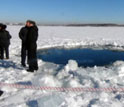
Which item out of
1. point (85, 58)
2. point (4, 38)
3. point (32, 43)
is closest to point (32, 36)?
point (32, 43)

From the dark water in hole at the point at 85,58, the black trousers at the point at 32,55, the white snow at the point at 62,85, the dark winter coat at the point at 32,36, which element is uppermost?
the dark winter coat at the point at 32,36

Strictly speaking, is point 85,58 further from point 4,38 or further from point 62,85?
point 62,85

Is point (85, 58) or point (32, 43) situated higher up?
point (32, 43)

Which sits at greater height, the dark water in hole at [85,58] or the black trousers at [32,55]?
the black trousers at [32,55]

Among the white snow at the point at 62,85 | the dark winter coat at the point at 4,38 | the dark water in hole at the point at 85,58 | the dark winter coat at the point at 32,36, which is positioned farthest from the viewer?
the dark water in hole at the point at 85,58

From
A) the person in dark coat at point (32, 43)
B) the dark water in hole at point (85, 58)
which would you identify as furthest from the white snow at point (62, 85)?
the dark water in hole at point (85, 58)

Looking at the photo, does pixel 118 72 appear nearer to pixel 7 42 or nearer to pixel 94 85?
pixel 94 85

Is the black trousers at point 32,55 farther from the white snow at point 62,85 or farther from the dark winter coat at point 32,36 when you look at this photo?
the white snow at point 62,85

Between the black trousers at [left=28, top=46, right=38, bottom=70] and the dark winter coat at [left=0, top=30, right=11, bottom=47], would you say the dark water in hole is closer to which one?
the dark winter coat at [left=0, top=30, right=11, bottom=47]

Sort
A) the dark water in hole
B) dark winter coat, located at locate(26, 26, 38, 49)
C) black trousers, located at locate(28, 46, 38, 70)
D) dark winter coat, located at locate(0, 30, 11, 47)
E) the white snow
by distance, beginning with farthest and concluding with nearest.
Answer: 1. the dark water in hole
2. dark winter coat, located at locate(0, 30, 11, 47)
3. black trousers, located at locate(28, 46, 38, 70)
4. dark winter coat, located at locate(26, 26, 38, 49)
5. the white snow

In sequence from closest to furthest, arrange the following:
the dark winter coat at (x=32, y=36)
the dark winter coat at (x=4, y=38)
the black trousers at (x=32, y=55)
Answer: the dark winter coat at (x=32, y=36)
the black trousers at (x=32, y=55)
the dark winter coat at (x=4, y=38)

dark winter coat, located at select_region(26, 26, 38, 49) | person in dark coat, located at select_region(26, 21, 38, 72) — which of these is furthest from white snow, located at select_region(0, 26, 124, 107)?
dark winter coat, located at select_region(26, 26, 38, 49)

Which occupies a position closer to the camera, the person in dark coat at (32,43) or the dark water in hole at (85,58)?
the person in dark coat at (32,43)

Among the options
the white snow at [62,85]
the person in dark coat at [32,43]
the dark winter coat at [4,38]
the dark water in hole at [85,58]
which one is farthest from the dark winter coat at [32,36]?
the dark water in hole at [85,58]
